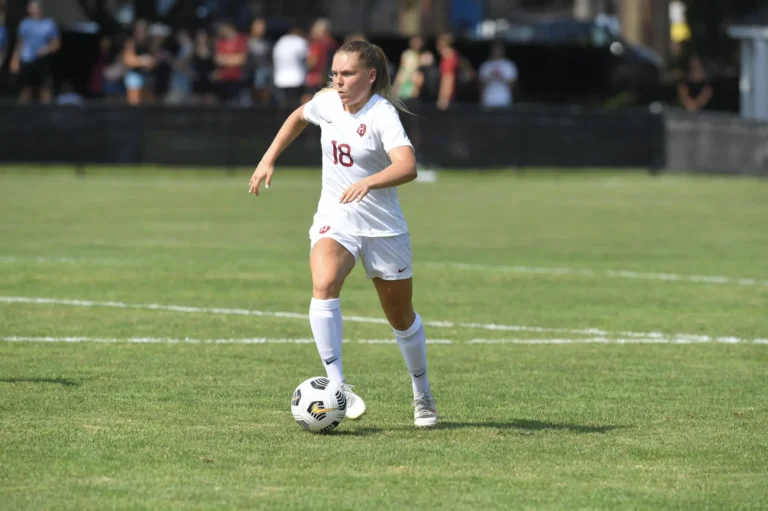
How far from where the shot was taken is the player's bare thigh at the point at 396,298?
7941 millimetres

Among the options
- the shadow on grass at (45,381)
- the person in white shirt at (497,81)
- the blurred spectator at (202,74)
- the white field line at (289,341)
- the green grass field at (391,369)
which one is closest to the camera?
the green grass field at (391,369)

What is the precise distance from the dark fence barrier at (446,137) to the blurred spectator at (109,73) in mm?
3402

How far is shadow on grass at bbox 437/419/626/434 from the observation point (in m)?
7.92

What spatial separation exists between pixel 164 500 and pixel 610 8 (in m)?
64.4

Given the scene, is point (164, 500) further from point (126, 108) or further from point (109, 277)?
point (126, 108)

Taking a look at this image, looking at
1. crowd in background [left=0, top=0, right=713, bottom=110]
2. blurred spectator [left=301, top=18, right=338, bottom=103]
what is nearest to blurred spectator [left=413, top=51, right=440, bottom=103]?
crowd in background [left=0, top=0, right=713, bottom=110]

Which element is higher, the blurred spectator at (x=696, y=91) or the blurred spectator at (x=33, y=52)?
the blurred spectator at (x=33, y=52)

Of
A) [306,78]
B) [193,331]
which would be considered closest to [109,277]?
[193,331]

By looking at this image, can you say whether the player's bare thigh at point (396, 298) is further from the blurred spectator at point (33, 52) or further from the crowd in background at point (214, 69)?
the blurred spectator at point (33, 52)

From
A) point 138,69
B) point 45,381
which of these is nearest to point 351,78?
point 45,381

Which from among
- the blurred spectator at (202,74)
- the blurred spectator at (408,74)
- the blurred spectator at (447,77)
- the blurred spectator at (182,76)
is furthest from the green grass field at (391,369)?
the blurred spectator at (447,77)

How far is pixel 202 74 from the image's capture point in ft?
104

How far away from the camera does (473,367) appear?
1002 cm

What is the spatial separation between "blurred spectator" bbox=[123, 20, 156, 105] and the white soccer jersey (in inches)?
920
